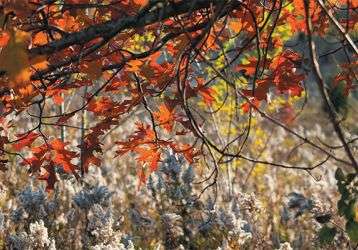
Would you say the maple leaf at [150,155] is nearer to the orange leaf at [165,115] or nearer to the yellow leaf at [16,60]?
the orange leaf at [165,115]

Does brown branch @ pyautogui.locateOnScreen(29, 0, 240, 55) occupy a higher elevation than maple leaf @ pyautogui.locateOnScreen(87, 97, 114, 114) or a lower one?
lower

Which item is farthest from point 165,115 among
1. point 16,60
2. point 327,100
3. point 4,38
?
point 327,100

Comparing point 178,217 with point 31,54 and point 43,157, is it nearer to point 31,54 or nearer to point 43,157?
point 43,157

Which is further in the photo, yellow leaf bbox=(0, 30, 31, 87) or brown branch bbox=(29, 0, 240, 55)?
brown branch bbox=(29, 0, 240, 55)

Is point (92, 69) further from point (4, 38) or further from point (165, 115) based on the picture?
point (165, 115)

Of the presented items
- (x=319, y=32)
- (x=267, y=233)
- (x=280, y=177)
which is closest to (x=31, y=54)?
(x=319, y=32)

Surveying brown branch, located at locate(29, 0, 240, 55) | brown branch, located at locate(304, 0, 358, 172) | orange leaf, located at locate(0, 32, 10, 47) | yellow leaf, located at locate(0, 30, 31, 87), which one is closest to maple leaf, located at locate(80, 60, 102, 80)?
brown branch, located at locate(29, 0, 240, 55)

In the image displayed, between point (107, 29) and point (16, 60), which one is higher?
point (107, 29)

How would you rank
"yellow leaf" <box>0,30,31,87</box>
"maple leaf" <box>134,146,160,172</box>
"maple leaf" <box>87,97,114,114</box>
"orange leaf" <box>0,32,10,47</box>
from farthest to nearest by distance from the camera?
"maple leaf" <box>134,146,160,172</box>
"maple leaf" <box>87,97,114,114</box>
"orange leaf" <box>0,32,10,47</box>
"yellow leaf" <box>0,30,31,87</box>

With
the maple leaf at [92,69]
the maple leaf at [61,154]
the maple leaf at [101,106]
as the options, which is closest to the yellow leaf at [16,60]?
the maple leaf at [92,69]

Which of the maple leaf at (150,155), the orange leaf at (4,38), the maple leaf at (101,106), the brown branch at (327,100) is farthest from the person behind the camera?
the maple leaf at (150,155)

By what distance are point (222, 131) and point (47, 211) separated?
12.9 ft

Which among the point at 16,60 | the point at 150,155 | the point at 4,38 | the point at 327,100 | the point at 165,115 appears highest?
the point at 165,115

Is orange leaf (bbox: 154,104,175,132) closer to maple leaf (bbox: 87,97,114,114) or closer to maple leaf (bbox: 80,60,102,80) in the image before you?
maple leaf (bbox: 87,97,114,114)
